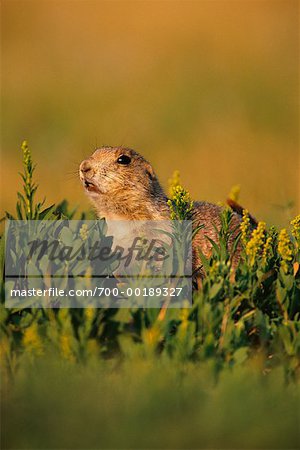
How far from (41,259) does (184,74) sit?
1340 centimetres

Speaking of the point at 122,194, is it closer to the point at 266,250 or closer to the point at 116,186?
the point at 116,186

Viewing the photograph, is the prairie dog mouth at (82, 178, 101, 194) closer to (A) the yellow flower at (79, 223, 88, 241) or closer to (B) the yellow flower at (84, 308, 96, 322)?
(A) the yellow flower at (79, 223, 88, 241)

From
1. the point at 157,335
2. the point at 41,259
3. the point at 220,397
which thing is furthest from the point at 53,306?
the point at 220,397

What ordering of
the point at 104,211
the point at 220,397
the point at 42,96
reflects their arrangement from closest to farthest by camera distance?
the point at 220,397
the point at 104,211
the point at 42,96

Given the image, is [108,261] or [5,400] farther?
[108,261]

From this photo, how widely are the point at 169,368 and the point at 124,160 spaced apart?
2738 mm

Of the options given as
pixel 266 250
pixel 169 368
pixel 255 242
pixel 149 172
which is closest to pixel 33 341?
pixel 169 368

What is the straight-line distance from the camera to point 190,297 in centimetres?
462

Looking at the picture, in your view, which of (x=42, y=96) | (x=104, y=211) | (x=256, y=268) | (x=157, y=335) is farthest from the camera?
(x=42, y=96)

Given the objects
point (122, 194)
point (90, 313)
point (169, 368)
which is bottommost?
point (169, 368)

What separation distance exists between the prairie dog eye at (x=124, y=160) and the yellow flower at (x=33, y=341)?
2.44 meters

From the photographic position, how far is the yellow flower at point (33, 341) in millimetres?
4172

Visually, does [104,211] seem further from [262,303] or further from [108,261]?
[262,303]

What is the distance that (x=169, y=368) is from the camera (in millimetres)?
4004
